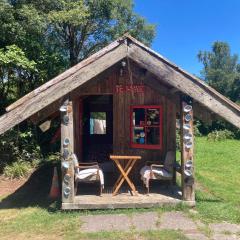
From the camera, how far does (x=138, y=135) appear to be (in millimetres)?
10797

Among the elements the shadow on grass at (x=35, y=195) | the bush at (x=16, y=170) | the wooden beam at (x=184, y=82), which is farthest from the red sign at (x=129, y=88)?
the bush at (x=16, y=170)

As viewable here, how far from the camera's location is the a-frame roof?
844 cm

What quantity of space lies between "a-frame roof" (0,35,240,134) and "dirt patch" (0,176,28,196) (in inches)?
163

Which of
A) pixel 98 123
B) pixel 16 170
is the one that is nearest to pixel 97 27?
pixel 98 123

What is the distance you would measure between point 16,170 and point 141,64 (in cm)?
674

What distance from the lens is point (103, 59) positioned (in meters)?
8.53

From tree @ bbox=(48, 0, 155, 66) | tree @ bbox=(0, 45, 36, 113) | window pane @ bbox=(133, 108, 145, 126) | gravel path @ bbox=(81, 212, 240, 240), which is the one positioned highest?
tree @ bbox=(48, 0, 155, 66)

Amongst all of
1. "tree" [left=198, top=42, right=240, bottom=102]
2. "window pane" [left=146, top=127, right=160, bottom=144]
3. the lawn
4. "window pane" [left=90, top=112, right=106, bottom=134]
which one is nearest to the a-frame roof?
the lawn

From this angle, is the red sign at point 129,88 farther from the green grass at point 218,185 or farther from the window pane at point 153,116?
the green grass at point 218,185

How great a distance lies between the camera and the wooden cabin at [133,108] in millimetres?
8477

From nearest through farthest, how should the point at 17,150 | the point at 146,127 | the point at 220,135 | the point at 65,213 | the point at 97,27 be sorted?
1. the point at 65,213
2. the point at 146,127
3. the point at 17,150
4. the point at 97,27
5. the point at 220,135

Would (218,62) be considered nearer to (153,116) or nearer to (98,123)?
(98,123)

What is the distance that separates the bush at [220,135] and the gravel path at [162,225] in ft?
68.0

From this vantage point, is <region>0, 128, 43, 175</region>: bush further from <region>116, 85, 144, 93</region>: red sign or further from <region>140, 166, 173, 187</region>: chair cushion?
<region>140, 166, 173, 187</region>: chair cushion
